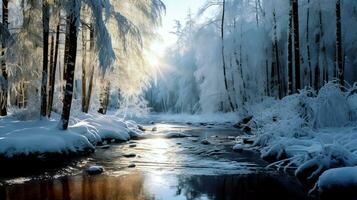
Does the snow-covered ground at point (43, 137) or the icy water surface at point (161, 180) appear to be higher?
the snow-covered ground at point (43, 137)

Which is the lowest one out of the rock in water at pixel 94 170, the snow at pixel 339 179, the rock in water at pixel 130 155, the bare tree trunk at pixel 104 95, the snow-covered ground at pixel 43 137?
the rock in water at pixel 94 170

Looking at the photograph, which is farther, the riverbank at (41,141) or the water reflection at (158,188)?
the riverbank at (41,141)

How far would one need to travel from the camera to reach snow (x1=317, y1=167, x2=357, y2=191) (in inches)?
273

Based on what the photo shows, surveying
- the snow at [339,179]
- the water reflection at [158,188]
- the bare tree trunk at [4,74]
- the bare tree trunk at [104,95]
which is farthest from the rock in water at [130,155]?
A: the bare tree trunk at [104,95]

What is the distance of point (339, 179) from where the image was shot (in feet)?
23.0

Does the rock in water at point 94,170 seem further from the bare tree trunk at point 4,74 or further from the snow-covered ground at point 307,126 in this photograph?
the bare tree trunk at point 4,74

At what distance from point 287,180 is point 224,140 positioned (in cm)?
801

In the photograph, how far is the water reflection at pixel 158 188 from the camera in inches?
290

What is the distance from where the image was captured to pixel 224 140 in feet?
54.2

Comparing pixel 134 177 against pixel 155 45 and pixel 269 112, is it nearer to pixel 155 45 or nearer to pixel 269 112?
pixel 269 112

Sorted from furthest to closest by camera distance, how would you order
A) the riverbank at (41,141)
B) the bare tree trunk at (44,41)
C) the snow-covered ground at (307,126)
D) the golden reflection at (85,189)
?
the bare tree trunk at (44,41), the riverbank at (41,141), the snow-covered ground at (307,126), the golden reflection at (85,189)

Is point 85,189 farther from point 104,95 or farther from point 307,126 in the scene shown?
point 104,95

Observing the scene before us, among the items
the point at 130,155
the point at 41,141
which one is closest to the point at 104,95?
the point at 130,155

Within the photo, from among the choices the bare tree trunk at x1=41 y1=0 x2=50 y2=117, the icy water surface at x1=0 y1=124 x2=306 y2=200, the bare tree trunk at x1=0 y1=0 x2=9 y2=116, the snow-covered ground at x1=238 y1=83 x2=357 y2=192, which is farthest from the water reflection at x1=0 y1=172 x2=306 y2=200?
the bare tree trunk at x1=41 y1=0 x2=50 y2=117
